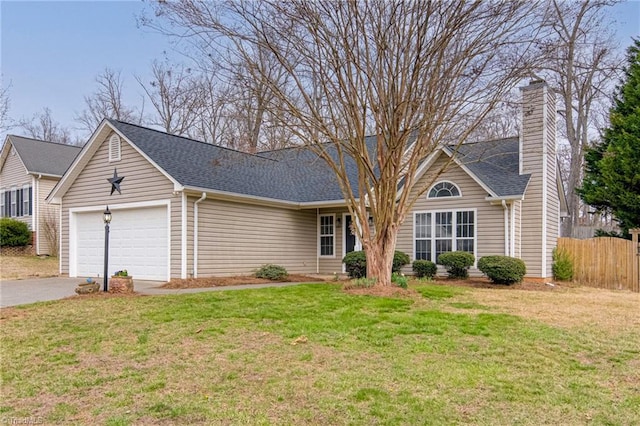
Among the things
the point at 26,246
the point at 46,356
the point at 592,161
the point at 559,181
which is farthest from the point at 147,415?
the point at 26,246

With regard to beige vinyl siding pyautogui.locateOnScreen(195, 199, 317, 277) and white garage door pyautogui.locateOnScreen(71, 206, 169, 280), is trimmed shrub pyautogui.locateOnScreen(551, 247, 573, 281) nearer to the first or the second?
beige vinyl siding pyautogui.locateOnScreen(195, 199, 317, 277)

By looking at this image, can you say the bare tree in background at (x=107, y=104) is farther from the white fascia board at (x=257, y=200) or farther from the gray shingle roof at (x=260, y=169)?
the white fascia board at (x=257, y=200)

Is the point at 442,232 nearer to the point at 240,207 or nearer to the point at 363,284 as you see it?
the point at 363,284

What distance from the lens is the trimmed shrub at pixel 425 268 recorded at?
14664 millimetres

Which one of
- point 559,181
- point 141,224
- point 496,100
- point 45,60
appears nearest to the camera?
point 496,100

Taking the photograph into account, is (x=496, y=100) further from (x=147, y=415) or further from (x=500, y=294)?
(x=147, y=415)

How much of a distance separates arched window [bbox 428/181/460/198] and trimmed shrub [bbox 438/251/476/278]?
79.3 inches

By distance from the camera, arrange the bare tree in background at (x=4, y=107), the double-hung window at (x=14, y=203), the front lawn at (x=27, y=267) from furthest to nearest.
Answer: the double-hung window at (x=14, y=203) < the bare tree in background at (x=4, y=107) < the front lawn at (x=27, y=267)

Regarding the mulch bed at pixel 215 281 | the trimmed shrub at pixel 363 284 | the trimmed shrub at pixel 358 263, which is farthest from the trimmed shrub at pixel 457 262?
the trimmed shrub at pixel 363 284

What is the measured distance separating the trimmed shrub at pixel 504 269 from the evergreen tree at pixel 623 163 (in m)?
6.72

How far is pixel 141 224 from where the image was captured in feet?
45.9

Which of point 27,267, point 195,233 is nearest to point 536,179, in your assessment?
point 195,233

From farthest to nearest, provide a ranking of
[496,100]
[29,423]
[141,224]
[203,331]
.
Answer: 1. [141,224]
2. [496,100]
3. [203,331]
4. [29,423]

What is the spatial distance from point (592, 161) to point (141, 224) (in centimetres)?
1781
